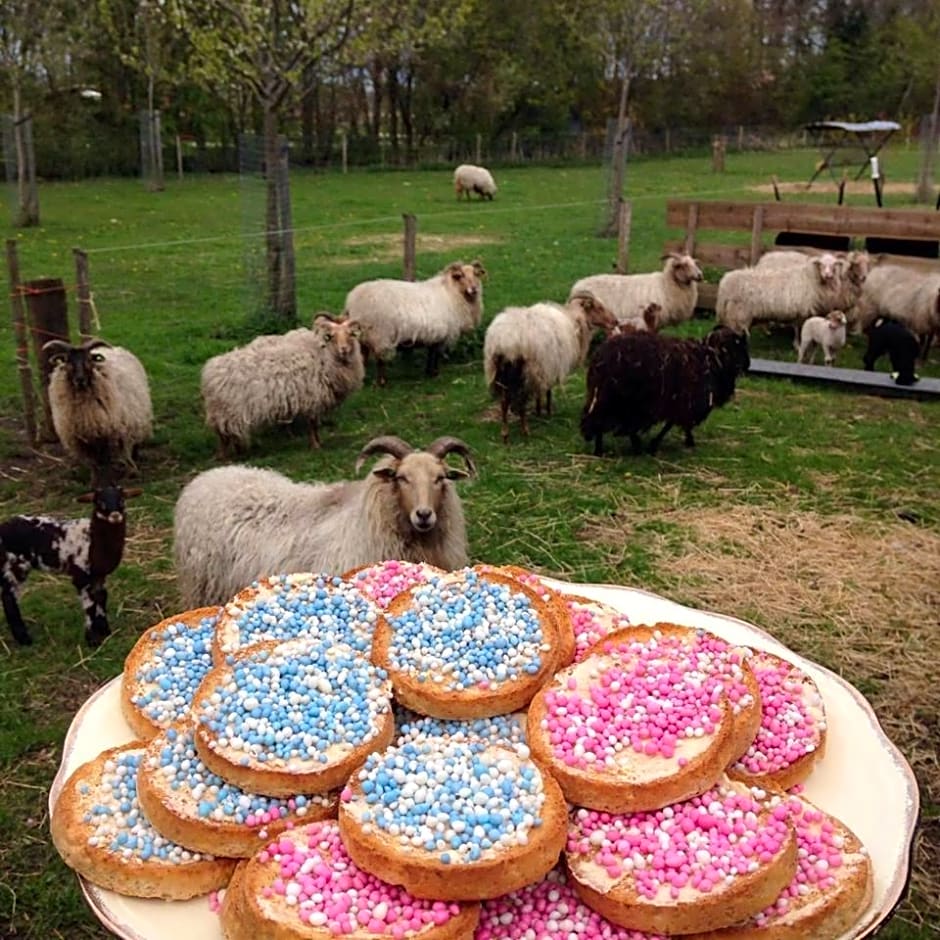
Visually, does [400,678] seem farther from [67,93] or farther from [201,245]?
[67,93]

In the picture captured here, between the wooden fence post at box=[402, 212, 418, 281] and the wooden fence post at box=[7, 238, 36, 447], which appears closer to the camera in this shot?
the wooden fence post at box=[7, 238, 36, 447]

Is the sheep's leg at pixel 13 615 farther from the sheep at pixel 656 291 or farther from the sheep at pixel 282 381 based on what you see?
the sheep at pixel 656 291

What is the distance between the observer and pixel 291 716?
2080 mm

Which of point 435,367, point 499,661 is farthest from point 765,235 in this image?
point 499,661

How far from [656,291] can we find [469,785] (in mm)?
11347

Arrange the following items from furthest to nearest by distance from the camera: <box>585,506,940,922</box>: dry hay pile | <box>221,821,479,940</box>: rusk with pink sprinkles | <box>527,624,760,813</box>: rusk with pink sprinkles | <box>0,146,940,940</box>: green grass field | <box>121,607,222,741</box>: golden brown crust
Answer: <box>585,506,940,922</box>: dry hay pile, <box>0,146,940,940</box>: green grass field, <box>121,607,222,741</box>: golden brown crust, <box>527,624,760,813</box>: rusk with pink sprinkles, <box>221,821,479,940</box>: rusk with pink sprinkles

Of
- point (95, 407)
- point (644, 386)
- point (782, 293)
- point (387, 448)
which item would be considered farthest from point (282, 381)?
point (782, 293)

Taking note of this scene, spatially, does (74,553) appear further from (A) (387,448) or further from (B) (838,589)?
(B) (838,589)

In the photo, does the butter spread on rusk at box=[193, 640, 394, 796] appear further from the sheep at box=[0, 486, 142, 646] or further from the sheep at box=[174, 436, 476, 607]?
the sheep at box=[0, 486, 142, 646]

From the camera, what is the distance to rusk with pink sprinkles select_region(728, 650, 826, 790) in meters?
2.13

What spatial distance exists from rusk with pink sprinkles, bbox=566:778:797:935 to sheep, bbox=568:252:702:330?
10.8 m

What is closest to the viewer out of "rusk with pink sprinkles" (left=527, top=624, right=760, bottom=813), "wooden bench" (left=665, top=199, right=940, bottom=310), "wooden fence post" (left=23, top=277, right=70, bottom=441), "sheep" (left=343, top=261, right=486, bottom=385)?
"rusk with pink sprinkles" (left=527, top=624, right=760, bottom=813)

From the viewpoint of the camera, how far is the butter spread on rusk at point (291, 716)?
197 cm

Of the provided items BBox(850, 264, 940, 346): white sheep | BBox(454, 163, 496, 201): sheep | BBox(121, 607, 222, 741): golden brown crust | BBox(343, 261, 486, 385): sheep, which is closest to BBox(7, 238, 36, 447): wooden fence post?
BBox(343, 261, 486, 385): sheep
